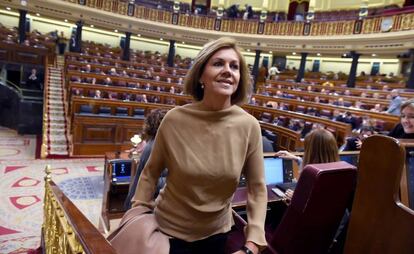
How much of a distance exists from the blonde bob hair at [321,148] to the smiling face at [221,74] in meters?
1.01

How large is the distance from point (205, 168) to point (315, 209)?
71cm

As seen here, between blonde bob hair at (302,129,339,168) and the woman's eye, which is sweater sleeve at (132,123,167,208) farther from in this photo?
blonde bob hair at (302,129,339,168)

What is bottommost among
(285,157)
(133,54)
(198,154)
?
(285,157)

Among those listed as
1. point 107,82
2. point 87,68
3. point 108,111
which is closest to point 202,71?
point 108,111

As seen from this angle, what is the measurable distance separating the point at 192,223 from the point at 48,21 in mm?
19084

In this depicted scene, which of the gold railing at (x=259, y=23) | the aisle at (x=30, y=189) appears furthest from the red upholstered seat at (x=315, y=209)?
the gold railing at (x=259, y=23)

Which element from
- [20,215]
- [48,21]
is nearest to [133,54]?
[48,21]

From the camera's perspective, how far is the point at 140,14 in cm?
1418

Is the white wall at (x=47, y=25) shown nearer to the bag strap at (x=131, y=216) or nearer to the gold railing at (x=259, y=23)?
the gold railing at (x=259, y=23)

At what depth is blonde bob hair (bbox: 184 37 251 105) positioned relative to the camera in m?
1.03

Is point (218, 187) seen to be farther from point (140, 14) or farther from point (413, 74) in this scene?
point (140, 14)

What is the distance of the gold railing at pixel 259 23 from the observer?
37.2ft

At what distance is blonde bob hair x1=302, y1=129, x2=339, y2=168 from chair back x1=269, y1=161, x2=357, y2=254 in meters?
0.31

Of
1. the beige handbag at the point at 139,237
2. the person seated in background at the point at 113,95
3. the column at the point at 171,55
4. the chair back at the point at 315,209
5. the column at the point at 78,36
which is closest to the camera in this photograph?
the beige handbag at the point at 139,237
